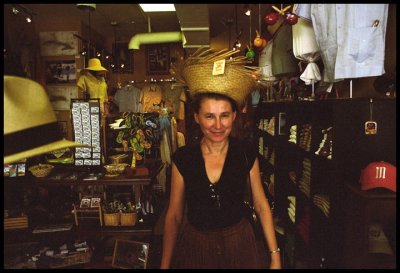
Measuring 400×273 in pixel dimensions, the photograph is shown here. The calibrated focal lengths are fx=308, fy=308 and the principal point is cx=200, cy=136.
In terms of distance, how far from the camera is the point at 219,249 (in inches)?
81.5

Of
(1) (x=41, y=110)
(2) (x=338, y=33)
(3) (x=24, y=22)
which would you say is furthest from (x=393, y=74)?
(3) (x=24, y=22)

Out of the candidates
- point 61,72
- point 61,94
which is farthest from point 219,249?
point 61,72

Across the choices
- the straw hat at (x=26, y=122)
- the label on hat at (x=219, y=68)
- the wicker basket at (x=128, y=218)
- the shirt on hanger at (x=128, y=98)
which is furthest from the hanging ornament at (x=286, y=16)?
the shirt on hanger at (x=128, y=98)

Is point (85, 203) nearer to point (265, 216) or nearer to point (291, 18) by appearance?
point (265, 216)

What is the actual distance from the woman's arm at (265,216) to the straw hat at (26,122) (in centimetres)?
151

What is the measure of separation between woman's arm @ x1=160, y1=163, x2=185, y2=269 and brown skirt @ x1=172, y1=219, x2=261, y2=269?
0.09m

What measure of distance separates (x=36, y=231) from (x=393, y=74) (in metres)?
3.66

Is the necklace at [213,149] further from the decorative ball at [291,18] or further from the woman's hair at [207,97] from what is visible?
the decorative ball at [291,18]

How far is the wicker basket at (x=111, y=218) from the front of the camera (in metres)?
3.26

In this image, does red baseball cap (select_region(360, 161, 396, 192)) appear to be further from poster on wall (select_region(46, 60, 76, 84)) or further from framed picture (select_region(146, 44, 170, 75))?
framed picture (select_region(146, 44, 170, 75))

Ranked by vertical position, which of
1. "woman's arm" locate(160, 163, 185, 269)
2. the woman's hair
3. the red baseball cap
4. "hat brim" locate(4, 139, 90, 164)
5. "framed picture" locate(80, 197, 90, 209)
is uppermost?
the woman's hair

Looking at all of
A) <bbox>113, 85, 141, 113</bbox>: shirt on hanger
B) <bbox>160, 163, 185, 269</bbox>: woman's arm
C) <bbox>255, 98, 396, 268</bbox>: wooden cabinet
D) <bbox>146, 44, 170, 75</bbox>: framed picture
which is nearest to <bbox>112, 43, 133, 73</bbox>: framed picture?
<bbox>146, 44, 170, 75</bbox>: framed picture

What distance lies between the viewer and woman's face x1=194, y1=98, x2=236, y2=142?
6.78 feet

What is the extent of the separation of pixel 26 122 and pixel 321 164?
290 cm
